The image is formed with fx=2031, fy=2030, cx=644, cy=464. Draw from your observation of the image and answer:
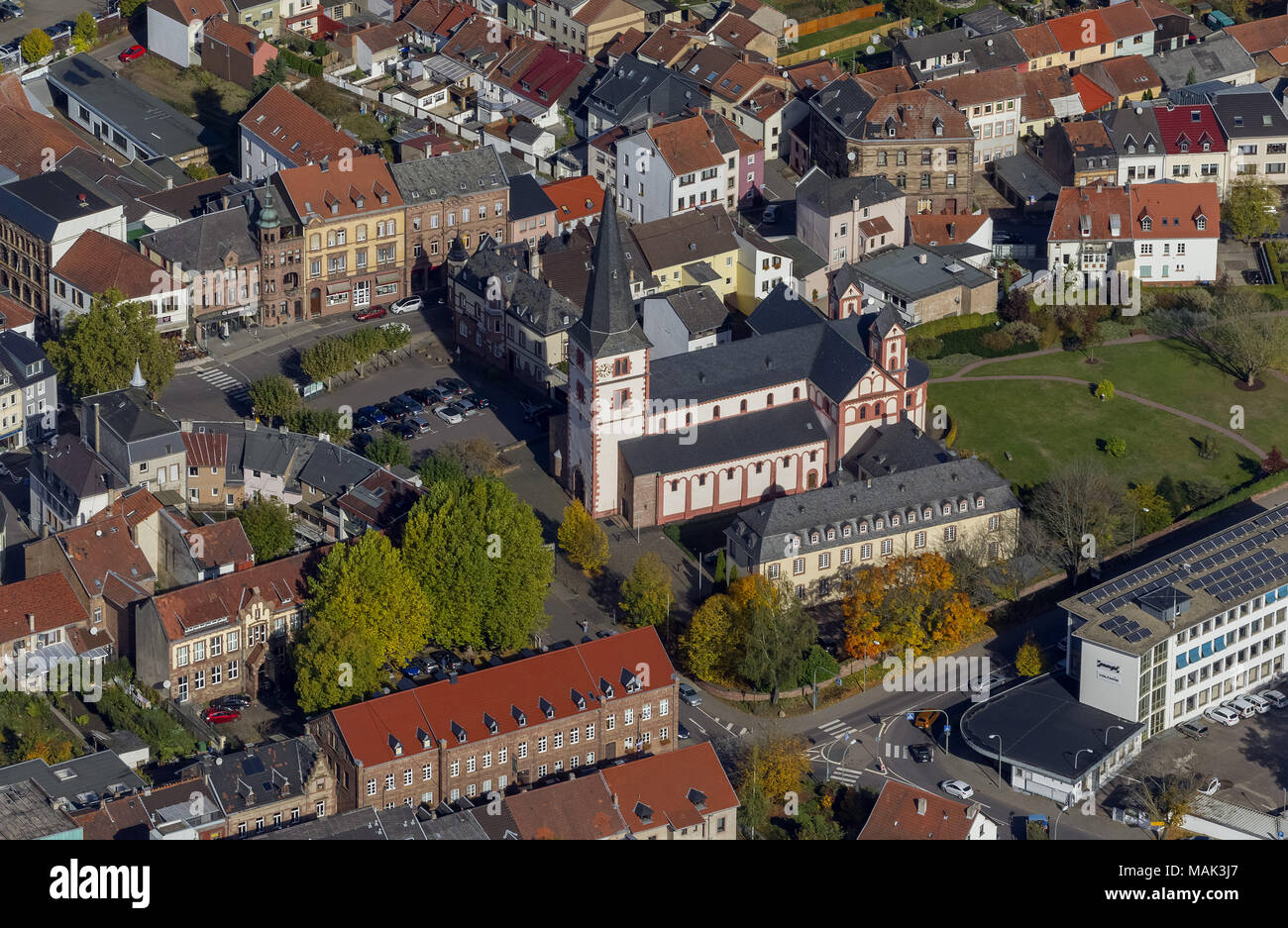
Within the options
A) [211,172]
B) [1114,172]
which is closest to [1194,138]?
[1114,172]

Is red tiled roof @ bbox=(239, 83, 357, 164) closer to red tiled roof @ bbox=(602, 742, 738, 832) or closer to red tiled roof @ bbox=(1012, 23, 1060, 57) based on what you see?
red tiled roof @ bbox=(1012, 23, 1060, 57)

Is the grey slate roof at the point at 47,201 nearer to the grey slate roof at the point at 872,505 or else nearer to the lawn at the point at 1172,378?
the grey slate roof at the point at 872,505

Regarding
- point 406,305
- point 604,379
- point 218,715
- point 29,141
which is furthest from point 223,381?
point 218,715

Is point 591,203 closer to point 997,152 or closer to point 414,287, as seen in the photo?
point 414,287

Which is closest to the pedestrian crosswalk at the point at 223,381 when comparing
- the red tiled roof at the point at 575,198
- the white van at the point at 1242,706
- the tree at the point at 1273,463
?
the red tiled roof at the point at 575,198

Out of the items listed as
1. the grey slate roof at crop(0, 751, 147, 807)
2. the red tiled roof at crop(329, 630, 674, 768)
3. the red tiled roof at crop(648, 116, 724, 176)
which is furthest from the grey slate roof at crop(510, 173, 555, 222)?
the grey slate roof at crop(0, 751, 147, 807)

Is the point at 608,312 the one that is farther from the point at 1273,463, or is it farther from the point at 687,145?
the point at 1273,463
